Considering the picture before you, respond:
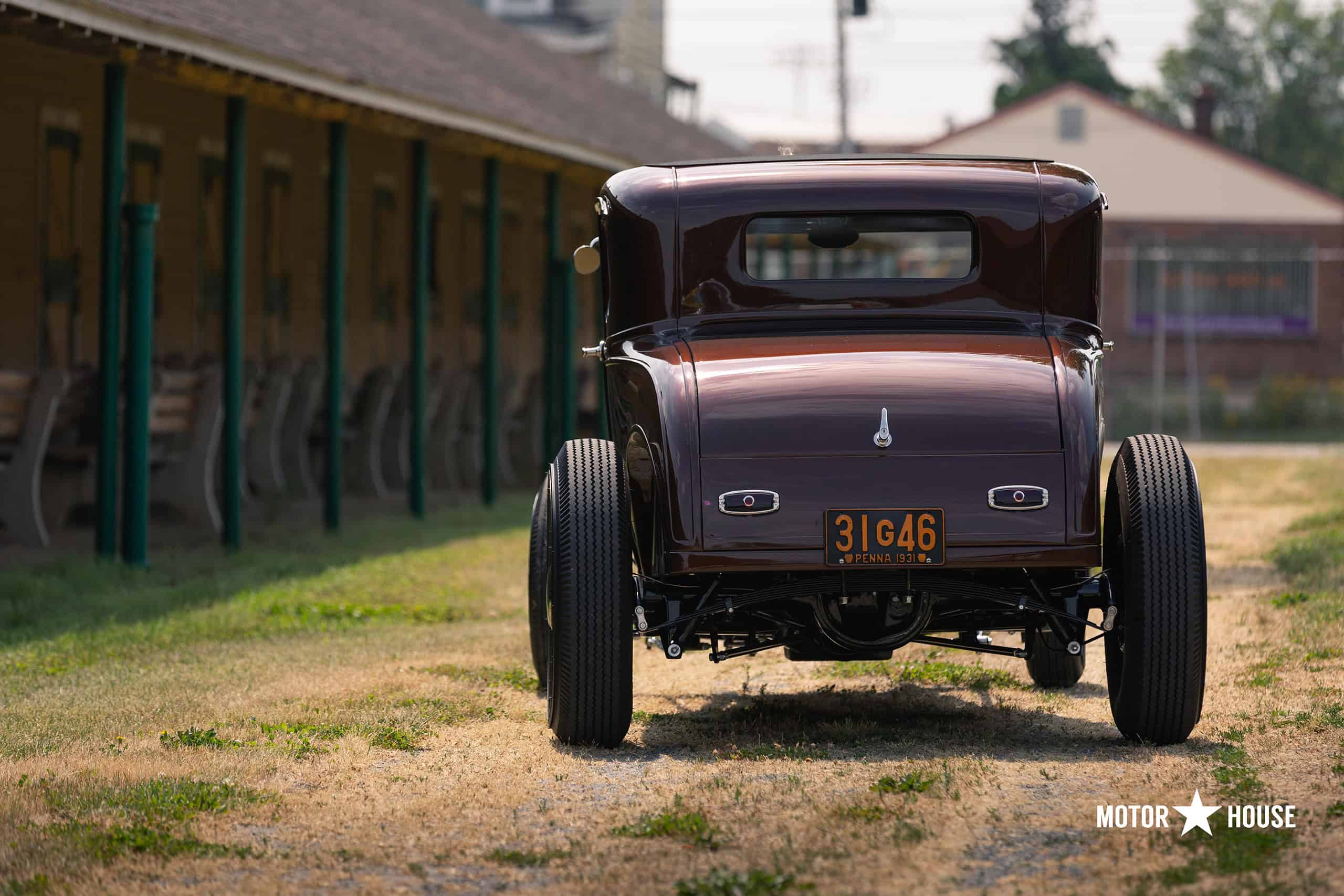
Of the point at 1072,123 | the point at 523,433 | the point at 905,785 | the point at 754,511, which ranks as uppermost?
the point at 1072,123

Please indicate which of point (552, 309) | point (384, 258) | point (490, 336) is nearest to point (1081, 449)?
point (490, 336)

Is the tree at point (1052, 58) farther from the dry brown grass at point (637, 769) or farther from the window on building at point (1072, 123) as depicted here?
the dry brown grass at point (637, 769)

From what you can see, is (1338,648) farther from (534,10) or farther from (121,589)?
(534,10)

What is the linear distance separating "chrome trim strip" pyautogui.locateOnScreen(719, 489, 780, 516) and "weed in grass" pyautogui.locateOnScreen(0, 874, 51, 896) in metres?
2.21

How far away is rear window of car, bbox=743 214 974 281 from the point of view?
7035 millimetres

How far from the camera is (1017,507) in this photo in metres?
6.02

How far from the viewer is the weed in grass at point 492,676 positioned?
26.0 feet

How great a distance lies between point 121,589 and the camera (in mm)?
10586

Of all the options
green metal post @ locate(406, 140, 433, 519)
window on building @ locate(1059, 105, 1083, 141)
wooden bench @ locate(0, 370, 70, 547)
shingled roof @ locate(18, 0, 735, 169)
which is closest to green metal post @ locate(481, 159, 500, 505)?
shingled roof @ locate(18, 0, 735, 169)

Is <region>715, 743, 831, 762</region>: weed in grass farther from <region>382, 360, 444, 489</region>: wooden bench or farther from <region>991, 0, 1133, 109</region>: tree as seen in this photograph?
<region>991, 0, 1133, 109</region>: tree

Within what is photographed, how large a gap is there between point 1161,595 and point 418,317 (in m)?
10.6

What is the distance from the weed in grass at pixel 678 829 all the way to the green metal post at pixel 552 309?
1391 cm

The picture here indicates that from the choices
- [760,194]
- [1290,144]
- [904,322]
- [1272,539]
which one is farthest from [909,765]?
[1290,144]

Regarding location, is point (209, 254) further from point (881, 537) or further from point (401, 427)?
point (881, 537)
